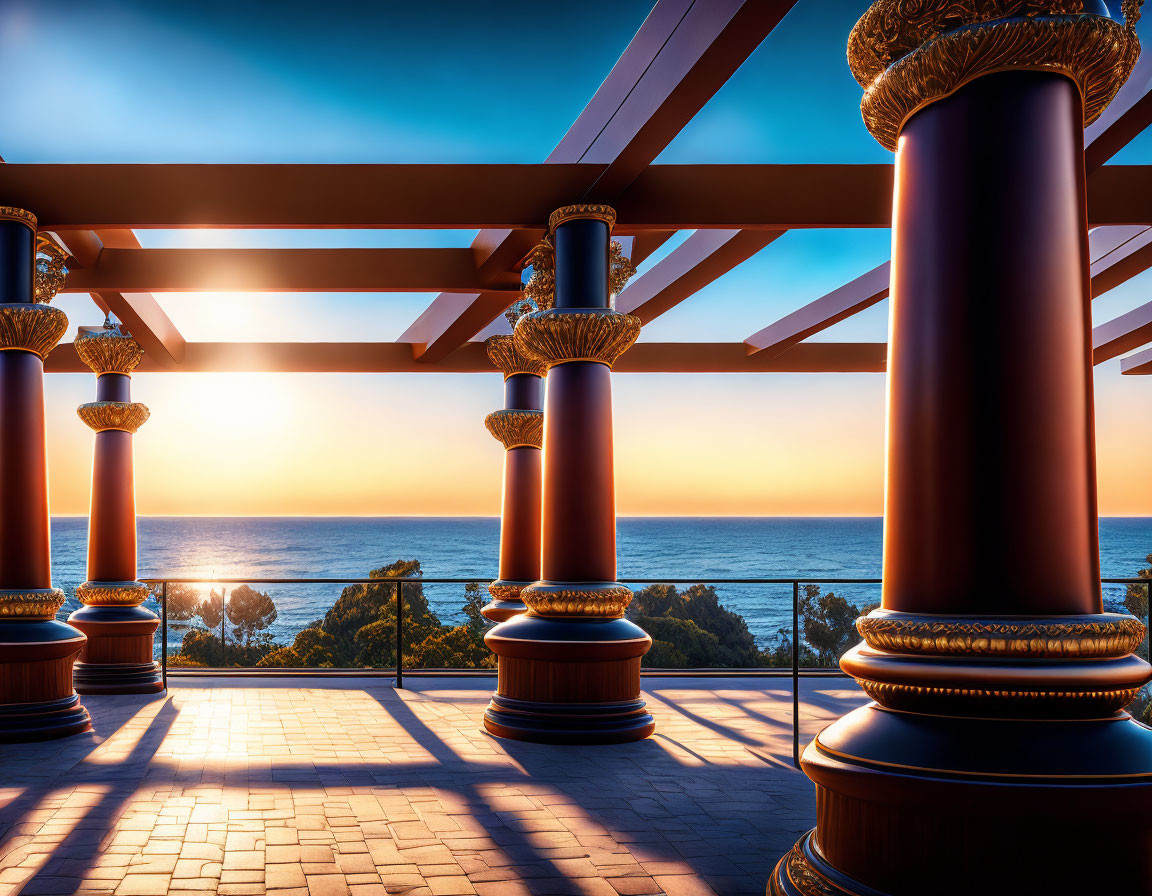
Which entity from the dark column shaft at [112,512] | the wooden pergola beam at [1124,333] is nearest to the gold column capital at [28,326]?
the dark column shaft at [112,512]

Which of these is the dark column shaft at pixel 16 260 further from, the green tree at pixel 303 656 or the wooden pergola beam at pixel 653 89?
the green tree at pixel 303 656

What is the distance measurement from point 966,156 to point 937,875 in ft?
5.49

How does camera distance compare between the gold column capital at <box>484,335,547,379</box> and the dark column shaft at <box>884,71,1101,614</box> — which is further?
the gold column capital at <box>484,335,547,379</box>

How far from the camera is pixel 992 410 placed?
7.77 ft

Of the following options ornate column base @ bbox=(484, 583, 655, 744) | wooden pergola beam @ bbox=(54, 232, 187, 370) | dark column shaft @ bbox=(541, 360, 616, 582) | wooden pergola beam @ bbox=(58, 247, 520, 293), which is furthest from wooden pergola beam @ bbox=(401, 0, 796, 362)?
wooden pergola beam @ bbox=(54, 232, 187, 370)

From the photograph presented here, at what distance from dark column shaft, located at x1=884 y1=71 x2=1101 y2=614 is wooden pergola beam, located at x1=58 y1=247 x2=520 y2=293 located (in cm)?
658

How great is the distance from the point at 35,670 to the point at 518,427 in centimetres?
494

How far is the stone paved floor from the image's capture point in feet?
12.1

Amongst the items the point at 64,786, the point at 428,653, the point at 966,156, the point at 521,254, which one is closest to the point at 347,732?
the point at 64,786

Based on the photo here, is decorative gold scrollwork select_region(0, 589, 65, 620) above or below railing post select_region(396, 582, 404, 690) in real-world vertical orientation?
above

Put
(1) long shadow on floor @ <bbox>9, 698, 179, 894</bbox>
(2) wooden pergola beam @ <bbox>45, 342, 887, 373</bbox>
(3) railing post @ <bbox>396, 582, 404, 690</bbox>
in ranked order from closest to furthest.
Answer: (1) long shadow on floor @ <bbox>9, 698, 179, 894</bbox> < (3) railing post @ <bbox>396, 582, 404, 690</bbox> < (2) wooden pergola beam @ <bbox>45, 342, 887, 373</bbox>

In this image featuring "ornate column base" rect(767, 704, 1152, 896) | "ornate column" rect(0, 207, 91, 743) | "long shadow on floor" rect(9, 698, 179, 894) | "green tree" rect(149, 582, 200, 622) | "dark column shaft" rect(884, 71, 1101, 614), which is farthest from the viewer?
"green tree" rect(149, 582, 200, 622)

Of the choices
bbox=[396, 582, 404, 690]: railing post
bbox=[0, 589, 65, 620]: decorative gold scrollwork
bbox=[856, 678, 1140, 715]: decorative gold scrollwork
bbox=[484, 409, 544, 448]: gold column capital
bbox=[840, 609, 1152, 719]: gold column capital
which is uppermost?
bbox=[484, 409, 544, 448]: gold column capital

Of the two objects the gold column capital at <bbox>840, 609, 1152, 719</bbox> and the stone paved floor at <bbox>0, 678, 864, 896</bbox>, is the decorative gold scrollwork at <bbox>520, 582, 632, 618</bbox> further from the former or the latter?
the gold column capital at <bbox>840, 609, 1152, 719</bbox>
